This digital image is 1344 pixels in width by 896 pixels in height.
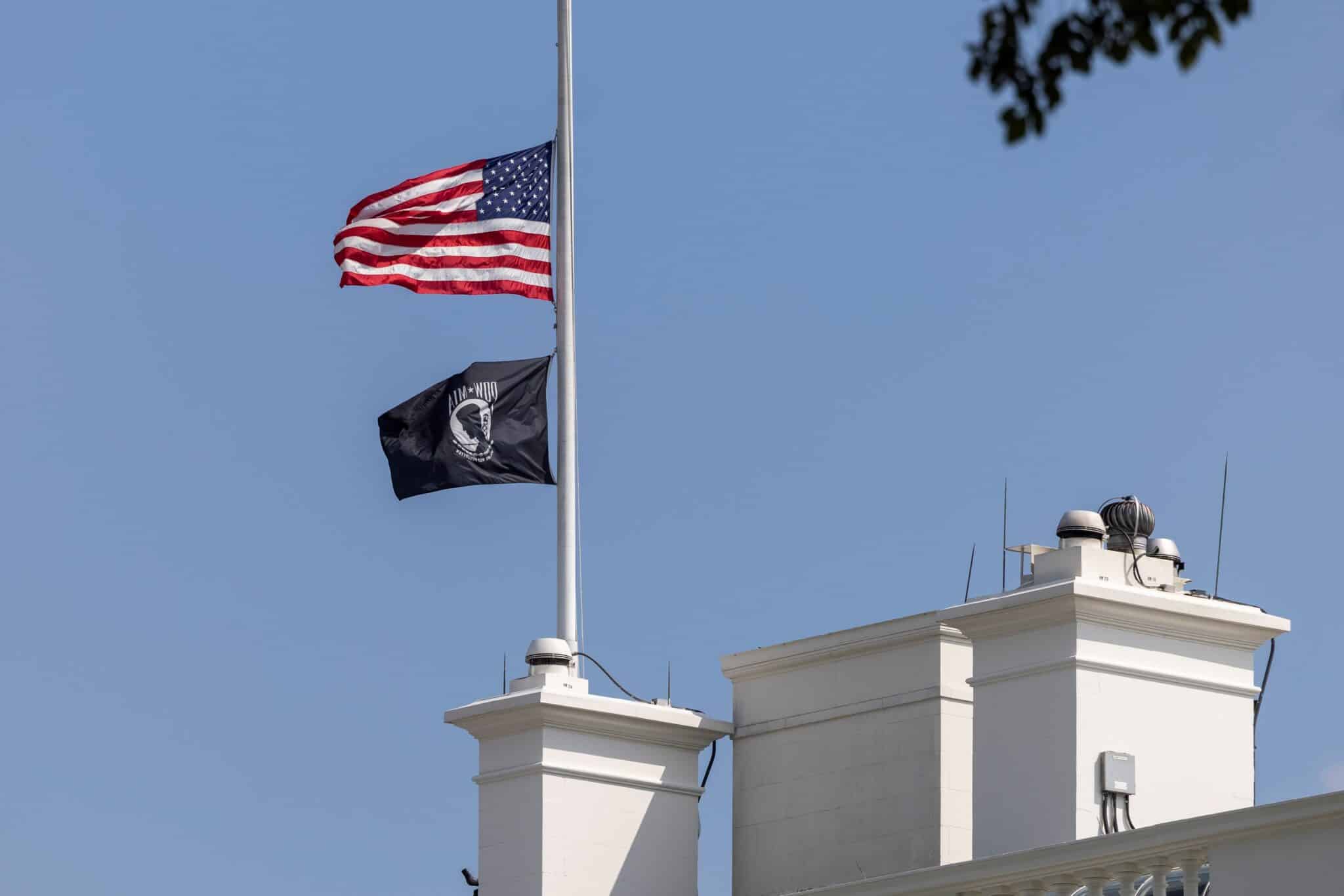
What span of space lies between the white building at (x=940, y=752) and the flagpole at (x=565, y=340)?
3.74 ft

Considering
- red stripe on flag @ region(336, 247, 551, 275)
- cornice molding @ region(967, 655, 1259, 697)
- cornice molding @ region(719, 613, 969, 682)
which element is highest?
red stripe on flag @ region(336, 247, 551, 275)

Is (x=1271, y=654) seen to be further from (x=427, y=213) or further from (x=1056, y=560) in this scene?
(x=427, y=213)

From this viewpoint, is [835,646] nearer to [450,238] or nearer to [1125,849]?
[450,238]

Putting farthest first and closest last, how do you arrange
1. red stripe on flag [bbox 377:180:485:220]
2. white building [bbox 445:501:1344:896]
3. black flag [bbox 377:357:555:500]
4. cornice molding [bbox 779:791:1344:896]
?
red stripe on flag [bbox 377:180:485:220] < black flag [bbox 377:357:555:500] < white building [bbox 445:501:1344:896] < cornice molding [bbox 779:791:1344:896]

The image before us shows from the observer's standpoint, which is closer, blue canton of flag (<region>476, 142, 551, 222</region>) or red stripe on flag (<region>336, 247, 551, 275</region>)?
red stripe on flag (<region>336, 247, 551, 275</region>)

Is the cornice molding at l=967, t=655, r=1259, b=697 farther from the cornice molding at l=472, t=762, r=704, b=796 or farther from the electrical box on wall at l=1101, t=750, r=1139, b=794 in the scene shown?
the cornice molding at l=472, t=762, r=704, b=796

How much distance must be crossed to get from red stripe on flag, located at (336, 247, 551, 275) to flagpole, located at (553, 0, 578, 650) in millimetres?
209

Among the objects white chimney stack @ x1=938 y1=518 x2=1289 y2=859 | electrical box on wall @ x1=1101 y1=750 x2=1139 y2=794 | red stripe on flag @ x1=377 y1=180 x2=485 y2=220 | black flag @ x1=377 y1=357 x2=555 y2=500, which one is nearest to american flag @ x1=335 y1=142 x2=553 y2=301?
red stripe on flag @ x1=377 y1=180 x2=485 y2=220

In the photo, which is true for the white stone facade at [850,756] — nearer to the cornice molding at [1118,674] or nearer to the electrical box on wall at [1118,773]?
the cornice molding at [1118,674]

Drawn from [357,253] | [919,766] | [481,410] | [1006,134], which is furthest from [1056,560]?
[1006,134]

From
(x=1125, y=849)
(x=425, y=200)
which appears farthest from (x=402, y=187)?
(x=1125, y=849)

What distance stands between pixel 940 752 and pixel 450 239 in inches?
236

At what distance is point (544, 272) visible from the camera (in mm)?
20656

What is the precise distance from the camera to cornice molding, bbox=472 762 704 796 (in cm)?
1738
